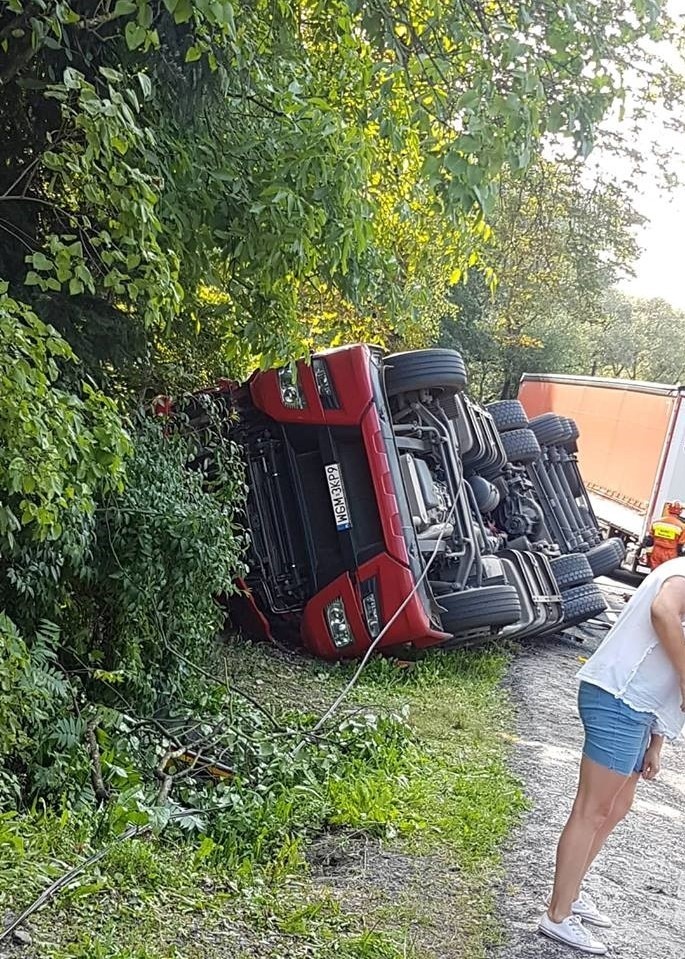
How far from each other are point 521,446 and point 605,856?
23.5 ft

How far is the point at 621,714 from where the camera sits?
3793mm

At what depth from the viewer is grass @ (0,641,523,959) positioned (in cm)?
354

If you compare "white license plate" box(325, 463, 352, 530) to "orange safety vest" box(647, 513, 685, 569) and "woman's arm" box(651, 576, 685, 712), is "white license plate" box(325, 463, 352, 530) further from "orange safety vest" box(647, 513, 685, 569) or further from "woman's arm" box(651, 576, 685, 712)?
"orange safety vest" box(647, 513, 685, 569)

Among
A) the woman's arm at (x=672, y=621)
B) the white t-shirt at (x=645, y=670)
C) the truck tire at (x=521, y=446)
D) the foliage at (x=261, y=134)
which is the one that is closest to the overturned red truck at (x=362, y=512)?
the foliage at (x=261, y=134)

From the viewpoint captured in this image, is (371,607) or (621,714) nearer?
(621,714)

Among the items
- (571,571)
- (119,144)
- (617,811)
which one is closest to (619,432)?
(571,571)

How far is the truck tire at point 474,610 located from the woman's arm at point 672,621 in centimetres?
421

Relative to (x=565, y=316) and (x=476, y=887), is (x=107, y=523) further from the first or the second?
(x=565, y=316)

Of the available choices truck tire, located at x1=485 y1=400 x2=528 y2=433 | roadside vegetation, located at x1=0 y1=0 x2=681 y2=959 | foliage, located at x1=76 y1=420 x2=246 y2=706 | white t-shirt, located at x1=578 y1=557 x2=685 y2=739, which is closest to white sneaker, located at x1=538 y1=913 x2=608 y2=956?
roadside vegetation, located at x1=0 y1=0 x2=681 y2=959

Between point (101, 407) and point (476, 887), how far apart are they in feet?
7.90

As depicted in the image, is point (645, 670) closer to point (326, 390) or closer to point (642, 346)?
Answer: point (326, 390)

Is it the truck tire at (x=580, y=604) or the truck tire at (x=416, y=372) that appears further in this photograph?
the truck tire at (x=580, y=604)

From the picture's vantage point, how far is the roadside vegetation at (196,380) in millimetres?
3740

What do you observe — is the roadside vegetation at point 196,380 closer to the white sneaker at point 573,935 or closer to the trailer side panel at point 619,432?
the white sneaker at point 573,935
